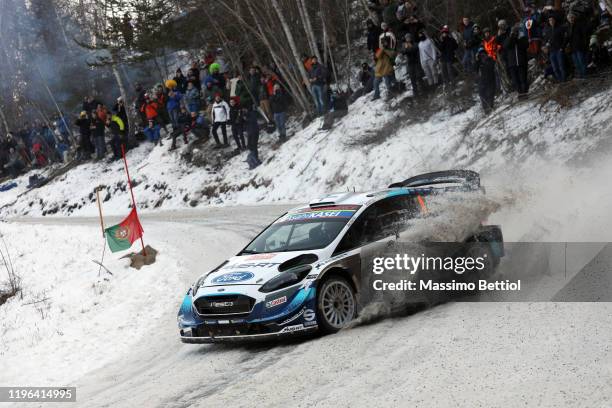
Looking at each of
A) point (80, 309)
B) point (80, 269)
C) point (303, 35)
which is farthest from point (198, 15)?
point (80, 309)

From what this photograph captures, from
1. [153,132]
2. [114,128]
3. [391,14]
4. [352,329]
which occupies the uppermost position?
[391,14]

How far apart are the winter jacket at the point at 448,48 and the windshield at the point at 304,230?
460 inches

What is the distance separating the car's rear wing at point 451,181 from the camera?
10273mm

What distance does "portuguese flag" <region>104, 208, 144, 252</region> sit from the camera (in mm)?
15070

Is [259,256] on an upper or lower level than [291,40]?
lower

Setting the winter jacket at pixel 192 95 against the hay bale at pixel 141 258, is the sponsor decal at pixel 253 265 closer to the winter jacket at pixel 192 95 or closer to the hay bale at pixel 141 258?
the hay bale at pixel 141 258

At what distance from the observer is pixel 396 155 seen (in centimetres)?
2089

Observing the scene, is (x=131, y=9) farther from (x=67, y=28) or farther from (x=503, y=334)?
(x=503, y=334)

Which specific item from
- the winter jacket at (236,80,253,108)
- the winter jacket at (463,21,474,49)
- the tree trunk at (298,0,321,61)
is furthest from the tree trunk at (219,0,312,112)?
the winter jacket at (463,21,474,49)

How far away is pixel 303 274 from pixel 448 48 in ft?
44.3

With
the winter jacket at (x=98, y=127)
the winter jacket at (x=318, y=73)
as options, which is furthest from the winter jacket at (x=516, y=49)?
the winter jacket at (x=98, y=127)

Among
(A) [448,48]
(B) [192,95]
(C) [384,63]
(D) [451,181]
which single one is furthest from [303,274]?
(B) [192,95]

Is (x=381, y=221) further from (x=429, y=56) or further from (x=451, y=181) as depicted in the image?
(x=429, y=56)

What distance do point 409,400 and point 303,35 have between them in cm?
2390
